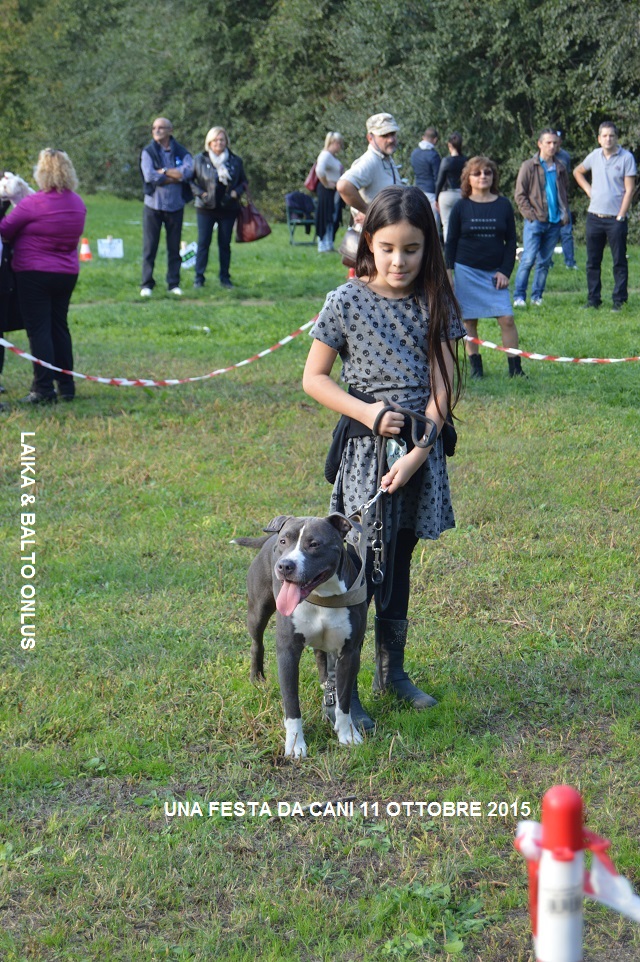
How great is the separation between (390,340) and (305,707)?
1.52 metres

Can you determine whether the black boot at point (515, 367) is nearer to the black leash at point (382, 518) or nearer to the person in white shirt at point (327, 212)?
the black leash at point (382, 518)

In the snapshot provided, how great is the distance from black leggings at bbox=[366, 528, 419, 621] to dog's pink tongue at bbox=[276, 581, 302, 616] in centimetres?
61

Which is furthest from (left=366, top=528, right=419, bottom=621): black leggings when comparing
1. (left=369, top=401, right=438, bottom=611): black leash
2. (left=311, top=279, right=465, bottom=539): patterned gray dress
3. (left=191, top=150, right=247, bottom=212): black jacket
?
(left=191, top=150, right=247, bottom=212): black jacket

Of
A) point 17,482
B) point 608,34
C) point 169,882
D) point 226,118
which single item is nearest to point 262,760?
point 169,882

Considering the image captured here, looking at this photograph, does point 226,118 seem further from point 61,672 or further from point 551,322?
point 61,672

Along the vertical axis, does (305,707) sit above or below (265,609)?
below

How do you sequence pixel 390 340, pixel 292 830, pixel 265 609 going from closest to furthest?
1. pixel 292 830
2. pixel 390 340
3. pixel 265 609

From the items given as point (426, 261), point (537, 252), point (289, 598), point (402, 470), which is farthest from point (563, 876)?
point (537, 252)

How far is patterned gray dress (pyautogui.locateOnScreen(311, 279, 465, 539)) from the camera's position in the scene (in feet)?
12.9

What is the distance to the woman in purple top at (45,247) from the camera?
28.9 ft

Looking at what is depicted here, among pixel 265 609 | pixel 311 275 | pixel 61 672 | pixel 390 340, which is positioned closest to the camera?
pixel 390 340

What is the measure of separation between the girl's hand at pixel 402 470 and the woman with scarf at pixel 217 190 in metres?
11.7

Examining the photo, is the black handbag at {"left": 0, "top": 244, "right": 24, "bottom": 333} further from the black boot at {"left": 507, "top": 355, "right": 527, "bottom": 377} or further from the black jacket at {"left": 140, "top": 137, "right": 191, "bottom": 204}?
the black jacket at {"left": 140, "top": 137, "right": 191, "bottom": 204}

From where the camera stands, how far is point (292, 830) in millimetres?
3602
